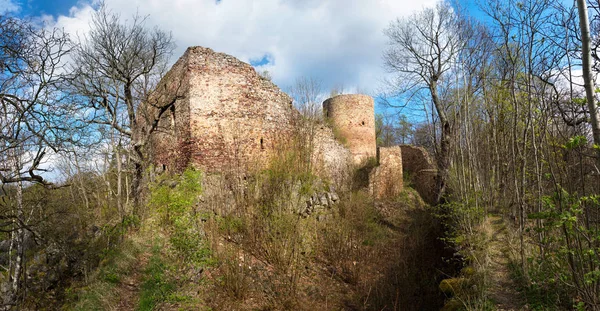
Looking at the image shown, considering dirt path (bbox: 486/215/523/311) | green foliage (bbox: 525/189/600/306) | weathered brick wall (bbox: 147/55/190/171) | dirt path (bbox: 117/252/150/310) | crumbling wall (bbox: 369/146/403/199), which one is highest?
weathered brick wall (bbox: 147/55/190/171)

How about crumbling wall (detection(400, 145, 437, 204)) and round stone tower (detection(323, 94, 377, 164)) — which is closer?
crumbling wall (detection(400, 145, 437, 204))

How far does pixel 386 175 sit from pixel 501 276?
31.0 ft

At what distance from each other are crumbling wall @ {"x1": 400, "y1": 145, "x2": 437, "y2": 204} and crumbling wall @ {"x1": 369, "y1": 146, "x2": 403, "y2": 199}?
1120 millimetres

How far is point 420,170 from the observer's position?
16469 mm

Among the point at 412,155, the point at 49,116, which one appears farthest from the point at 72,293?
the point at 412,155

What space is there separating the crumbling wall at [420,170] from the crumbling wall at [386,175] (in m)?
1.12

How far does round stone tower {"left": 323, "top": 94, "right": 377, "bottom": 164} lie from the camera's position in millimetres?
17734

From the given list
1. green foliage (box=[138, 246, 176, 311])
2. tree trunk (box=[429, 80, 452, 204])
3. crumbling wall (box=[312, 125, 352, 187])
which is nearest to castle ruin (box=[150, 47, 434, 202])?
crumbling wall (box=[312, 125, 352, 187])

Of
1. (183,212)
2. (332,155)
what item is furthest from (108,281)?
(332,155)

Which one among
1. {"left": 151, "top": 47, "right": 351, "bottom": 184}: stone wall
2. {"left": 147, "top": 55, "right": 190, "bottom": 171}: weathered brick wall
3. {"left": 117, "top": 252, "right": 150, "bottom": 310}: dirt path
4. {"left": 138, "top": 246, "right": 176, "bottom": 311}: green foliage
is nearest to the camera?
{"left": 138, "top": 246, "right": 176, "bottom": 311}: green foliage

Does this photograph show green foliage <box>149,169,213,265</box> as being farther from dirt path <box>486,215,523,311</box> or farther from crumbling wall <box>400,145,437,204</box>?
crumbling wall <box>400,145,437,204</box>

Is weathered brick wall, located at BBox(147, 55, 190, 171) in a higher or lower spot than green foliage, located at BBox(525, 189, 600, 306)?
higher

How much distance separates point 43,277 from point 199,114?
6.42m

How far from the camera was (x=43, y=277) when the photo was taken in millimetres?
10195
